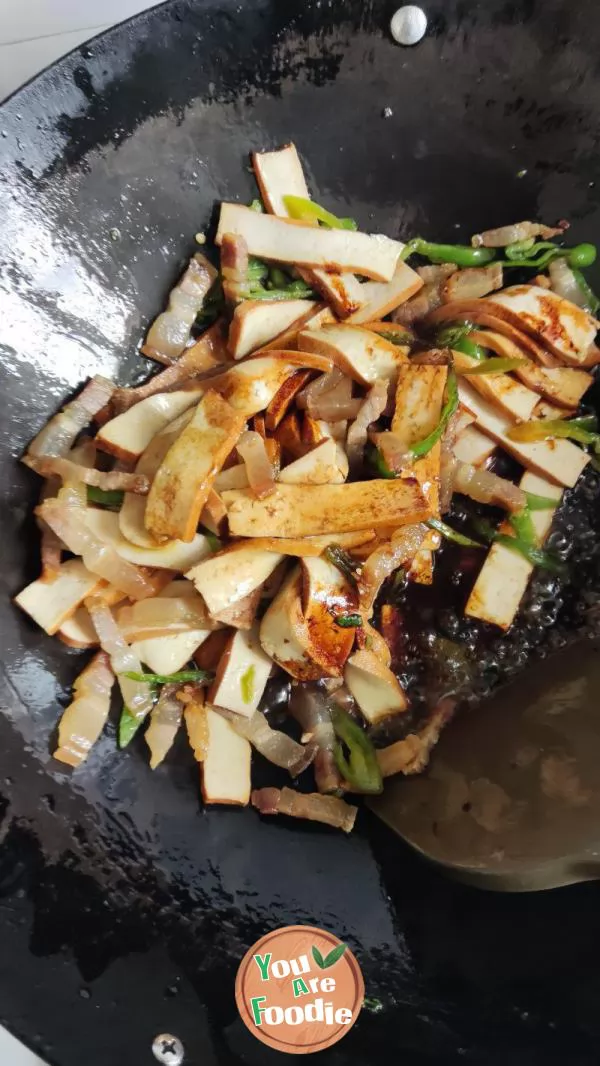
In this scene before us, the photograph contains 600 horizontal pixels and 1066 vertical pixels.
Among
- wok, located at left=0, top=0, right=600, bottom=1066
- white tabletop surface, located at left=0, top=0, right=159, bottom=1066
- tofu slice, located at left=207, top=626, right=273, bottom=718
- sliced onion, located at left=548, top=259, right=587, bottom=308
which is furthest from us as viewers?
white tabletop surface, located at left=0, top=0, right=159, bottom=1066

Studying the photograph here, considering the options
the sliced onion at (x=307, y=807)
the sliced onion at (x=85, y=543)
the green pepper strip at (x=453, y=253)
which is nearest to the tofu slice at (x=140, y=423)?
the sliced onion at (x=85, y=543)

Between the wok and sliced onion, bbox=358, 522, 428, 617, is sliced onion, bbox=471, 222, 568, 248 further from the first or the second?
sliced onion, bbox=358, 522, 428, 617

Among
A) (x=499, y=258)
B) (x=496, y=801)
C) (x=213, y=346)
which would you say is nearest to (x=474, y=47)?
(x=499, y=258)

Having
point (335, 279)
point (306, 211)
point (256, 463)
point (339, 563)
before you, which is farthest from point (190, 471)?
point (306, 211)

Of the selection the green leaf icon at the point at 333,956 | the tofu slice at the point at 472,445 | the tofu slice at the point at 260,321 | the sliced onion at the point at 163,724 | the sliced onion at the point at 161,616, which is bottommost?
the green leaf icon at the point at 333,956

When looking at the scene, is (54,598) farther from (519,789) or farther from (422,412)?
(519,789)

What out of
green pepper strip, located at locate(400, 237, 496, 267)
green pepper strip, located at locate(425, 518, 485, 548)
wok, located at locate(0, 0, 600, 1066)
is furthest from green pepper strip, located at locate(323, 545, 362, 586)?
green pepper strip, located at locate(400, 237, 496, 267)

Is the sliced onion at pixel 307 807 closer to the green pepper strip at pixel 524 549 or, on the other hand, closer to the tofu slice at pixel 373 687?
the tofu slice at pixel 373 687
